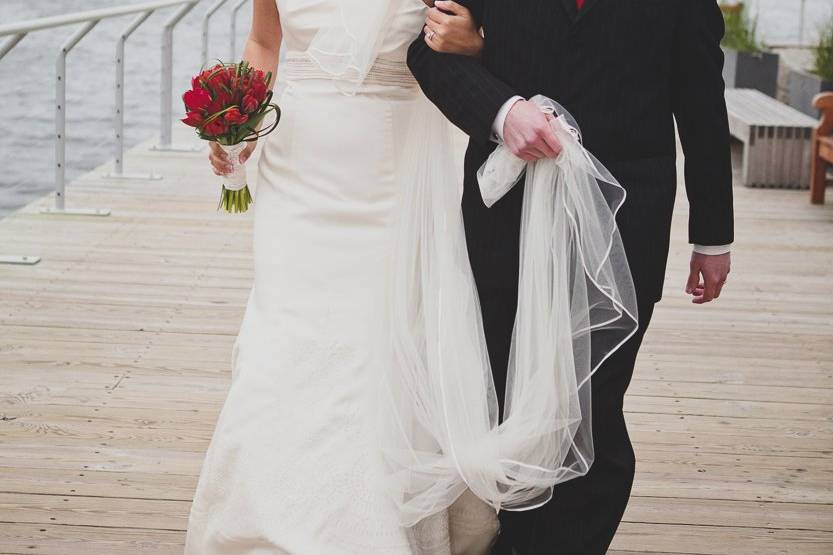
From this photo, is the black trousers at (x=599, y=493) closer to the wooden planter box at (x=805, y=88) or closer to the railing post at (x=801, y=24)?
the wooden planter box at (x=805, y=88)

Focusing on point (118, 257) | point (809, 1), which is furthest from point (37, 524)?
point (809, 1)

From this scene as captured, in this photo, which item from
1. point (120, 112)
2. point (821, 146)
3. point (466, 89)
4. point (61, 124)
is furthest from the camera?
point (120, 112)

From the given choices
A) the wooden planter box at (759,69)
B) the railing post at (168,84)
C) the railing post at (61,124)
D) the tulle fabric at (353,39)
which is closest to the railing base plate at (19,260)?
the railing post at (61,124)

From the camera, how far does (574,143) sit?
224 cm

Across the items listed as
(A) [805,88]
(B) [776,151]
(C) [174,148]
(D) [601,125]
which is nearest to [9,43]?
(D) [601,125]

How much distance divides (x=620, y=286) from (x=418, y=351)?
1.59 feet

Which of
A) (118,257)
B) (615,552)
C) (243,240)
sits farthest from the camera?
(243,240)

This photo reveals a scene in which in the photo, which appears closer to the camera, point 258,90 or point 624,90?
point 624,90

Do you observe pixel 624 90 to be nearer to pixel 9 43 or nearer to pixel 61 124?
pixel 9 43

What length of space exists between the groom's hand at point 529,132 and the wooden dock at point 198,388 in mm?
1124

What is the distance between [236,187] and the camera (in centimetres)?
284

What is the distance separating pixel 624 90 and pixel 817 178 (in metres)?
5.30

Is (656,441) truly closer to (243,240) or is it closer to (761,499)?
(761,499)

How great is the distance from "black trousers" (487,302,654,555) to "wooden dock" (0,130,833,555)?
483 millimetres
